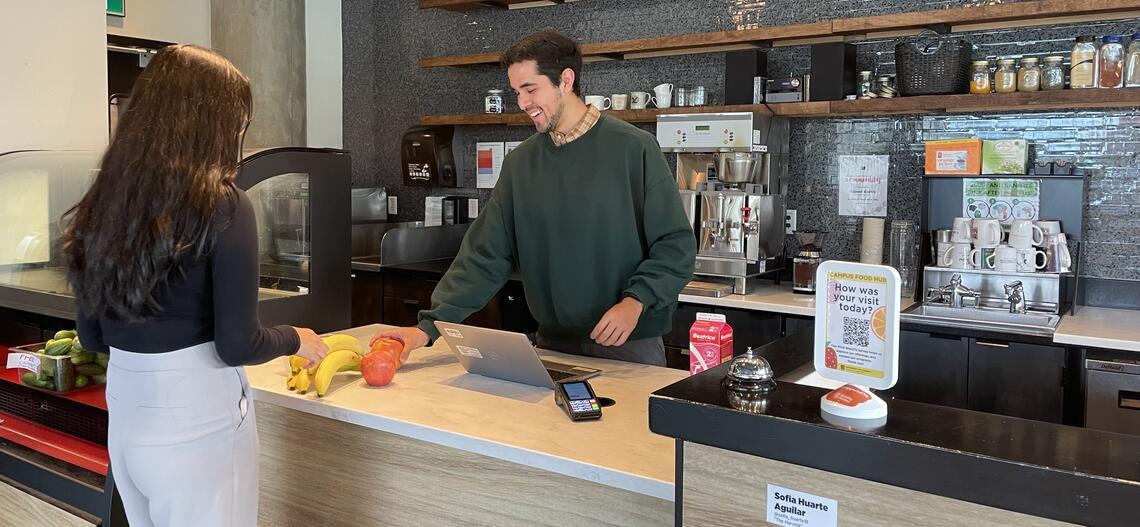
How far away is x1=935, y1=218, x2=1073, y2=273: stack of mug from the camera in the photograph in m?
3.46

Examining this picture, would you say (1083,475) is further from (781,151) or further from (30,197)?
(781,151)

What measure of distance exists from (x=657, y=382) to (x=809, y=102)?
2.21m

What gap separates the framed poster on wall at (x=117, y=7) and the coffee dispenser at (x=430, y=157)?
1691 millimetres

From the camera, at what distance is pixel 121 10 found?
16.8 ft

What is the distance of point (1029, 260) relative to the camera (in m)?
3.46

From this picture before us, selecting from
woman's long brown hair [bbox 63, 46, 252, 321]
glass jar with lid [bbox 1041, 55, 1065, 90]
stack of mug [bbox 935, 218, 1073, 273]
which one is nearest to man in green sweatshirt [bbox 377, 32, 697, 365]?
woman's long brown hair [bbox 63, 46, 252, 321]

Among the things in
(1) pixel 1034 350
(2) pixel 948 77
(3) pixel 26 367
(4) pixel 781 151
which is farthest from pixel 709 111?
(3) pixel 26 367

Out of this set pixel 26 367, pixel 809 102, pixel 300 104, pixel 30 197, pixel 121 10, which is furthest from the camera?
pixel 300 104

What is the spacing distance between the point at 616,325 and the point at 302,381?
2.54 feet

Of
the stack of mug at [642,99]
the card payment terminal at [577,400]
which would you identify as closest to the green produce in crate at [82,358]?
the card payment terminal at [577,400]

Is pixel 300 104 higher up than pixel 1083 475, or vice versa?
pixel 300 104

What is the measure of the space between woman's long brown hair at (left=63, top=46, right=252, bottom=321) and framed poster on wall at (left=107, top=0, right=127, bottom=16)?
3.93 metres

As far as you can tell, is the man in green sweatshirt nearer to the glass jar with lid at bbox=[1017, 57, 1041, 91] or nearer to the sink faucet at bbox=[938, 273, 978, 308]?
the sink faucet at bbox=[938, 273, 978, 308]

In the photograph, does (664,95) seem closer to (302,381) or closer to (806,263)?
(806,263)
